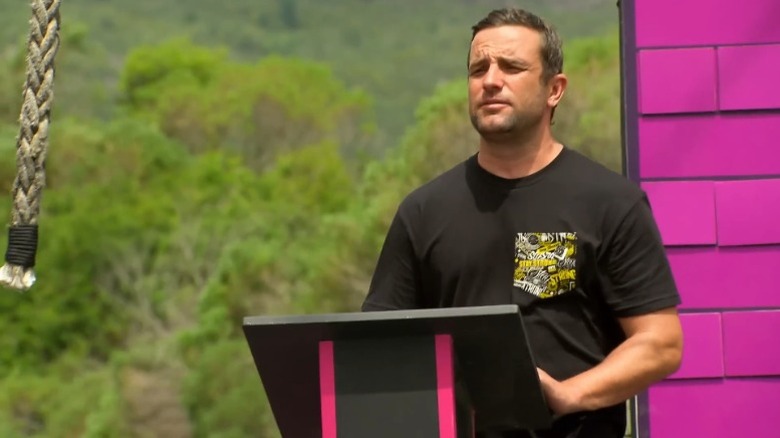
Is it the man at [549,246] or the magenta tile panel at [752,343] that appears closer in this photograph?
the man at [549,246]

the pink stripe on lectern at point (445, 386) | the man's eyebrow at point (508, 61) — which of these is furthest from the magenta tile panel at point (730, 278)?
the pink stripe on lectern at point (445, 386)

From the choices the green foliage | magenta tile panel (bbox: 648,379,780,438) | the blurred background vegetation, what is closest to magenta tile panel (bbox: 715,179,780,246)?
magenta tile panel (bbox: 648,379,780,438)

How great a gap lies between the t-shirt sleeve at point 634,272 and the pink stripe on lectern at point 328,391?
532mm

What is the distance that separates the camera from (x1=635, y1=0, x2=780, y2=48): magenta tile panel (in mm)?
3400

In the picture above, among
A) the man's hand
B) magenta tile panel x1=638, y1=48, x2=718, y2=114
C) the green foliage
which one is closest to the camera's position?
the man's hand

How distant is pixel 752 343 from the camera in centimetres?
335

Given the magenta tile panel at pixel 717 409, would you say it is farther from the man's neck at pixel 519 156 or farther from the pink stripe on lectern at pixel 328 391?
the pink stripe on lectern at pixel 328 391

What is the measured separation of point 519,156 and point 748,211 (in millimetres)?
1172

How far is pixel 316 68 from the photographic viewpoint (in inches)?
600

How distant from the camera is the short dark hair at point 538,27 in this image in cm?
237

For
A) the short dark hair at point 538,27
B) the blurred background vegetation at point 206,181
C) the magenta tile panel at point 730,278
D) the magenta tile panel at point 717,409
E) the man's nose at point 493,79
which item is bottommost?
the magenta tile panel at point 717,409

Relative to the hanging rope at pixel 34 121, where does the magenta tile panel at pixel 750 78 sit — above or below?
above

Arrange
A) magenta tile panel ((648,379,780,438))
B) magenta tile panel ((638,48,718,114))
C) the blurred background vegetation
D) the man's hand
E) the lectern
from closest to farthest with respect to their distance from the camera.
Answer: the lectern < the man's hand < magenta tile panel ((648,379,780,438)) < magenta tile panel ((638,48,718,114)) < the blurred background vegetation

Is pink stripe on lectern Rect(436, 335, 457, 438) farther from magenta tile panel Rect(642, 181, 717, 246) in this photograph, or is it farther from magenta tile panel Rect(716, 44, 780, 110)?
magenta tile panel Rect(716, 44, 780, 110)
